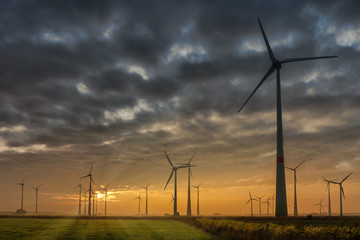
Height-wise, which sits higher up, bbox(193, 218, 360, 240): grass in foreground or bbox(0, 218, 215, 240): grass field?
bbox(193, 218, 360, 240): grass in foreground

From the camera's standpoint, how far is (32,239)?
1582 inches

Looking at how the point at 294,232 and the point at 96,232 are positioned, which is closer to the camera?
the point at 294,232

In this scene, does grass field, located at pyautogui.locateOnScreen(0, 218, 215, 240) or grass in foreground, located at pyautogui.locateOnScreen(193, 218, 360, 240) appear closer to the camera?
grass in foreground, located at pyautogui.locateOnScreen(193, 218, 360, 240)

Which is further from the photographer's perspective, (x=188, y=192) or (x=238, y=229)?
(x=188, y=192)

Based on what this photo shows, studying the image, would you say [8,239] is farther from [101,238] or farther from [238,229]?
[238,229]

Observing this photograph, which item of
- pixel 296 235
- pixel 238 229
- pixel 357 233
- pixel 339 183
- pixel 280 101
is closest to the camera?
pixel 357 233

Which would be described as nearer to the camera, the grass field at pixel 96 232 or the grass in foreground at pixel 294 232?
the grass in foreground at pixel 294 232

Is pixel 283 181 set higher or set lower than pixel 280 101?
lower

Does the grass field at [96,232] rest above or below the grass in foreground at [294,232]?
below

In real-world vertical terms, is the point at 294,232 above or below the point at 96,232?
above

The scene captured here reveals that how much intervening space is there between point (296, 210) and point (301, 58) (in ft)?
249

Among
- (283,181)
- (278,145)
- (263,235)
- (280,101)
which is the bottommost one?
(263,235)

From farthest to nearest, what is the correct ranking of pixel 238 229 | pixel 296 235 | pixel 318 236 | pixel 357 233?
pixel 238 229 < pixel 296 235 < pixel 318 236 < pixel 357 233

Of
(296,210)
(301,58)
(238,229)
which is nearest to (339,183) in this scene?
(296,210)
